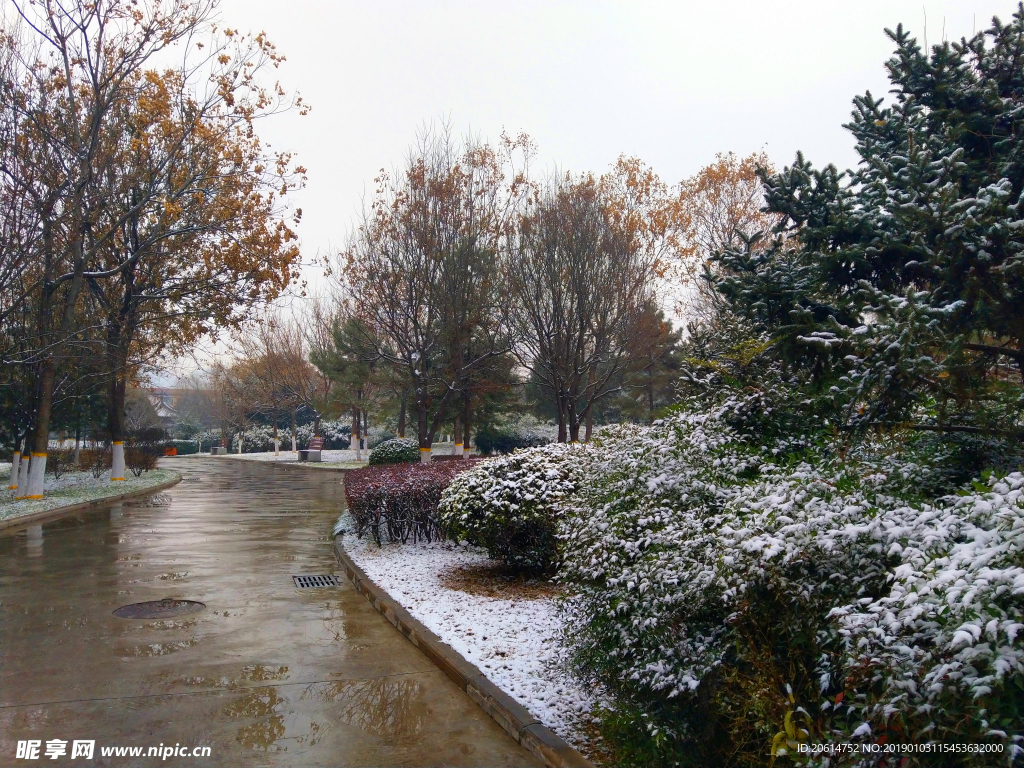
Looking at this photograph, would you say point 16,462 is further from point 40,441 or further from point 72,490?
point 40,441

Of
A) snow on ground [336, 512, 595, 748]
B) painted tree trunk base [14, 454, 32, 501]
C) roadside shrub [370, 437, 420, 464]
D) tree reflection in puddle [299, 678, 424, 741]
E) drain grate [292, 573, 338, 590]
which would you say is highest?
roadside shrub [370, 437, 420, 464]

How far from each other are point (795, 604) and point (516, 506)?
5.17 m

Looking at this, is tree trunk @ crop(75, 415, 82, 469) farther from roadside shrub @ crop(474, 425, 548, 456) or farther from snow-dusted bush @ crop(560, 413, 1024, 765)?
snow-dusted bush @ crop(560, 413, 1024, 765)

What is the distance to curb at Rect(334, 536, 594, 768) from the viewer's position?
4008 millimetres

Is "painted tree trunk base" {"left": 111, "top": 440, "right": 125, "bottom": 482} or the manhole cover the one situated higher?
"painted tree trunk base" {"left": 111, "top": 440, "right": 125, "bottom": 482}

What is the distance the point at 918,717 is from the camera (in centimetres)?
228

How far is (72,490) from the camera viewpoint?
Result: 20.7 m

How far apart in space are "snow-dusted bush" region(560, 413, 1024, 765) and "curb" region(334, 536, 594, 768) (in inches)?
14.0

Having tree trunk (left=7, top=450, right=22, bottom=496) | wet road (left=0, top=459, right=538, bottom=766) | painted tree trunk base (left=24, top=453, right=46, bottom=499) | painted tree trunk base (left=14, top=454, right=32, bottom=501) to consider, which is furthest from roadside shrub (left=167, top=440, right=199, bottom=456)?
wet road (left=0, top=459, right=538, bottom=766)

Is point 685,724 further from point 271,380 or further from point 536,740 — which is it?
point 271,380

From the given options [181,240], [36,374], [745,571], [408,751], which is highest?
[181,240]

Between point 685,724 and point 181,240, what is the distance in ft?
67.6

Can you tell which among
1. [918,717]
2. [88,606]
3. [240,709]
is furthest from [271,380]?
[918,717]

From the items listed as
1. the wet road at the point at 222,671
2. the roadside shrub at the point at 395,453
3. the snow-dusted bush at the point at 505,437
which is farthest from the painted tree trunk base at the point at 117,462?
the snow-dusted bush at the point at 505,437
